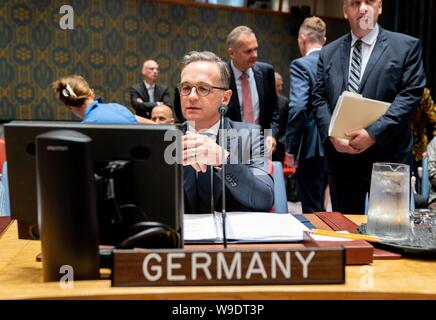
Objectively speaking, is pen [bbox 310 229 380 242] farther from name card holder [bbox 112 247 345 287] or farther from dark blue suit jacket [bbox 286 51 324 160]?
dark blue suit jacket [bbox 286 51 324 160]

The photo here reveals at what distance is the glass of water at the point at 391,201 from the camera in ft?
4.27

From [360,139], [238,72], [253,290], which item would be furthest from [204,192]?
[238,72]

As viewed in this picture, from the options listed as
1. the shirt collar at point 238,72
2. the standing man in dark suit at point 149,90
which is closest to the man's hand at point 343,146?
the shirt collar at point 238,72

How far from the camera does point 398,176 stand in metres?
1.31

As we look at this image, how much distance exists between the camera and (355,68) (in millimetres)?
2592

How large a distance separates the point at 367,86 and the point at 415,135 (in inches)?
45.5

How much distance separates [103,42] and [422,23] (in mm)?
4529

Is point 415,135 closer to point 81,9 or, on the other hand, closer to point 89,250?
point 89,250

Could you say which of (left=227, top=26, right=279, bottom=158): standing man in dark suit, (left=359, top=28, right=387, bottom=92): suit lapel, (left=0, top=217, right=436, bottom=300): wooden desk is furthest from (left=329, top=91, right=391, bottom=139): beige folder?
(left=227, top=26, right=279, bottom=158): standing man in dark suit

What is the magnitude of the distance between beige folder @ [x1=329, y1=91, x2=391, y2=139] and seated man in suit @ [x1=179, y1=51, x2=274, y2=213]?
1.43 ft

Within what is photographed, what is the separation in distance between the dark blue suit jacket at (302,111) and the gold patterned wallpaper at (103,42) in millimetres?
4687

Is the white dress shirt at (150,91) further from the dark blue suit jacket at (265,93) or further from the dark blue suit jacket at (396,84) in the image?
the dark blue suit jacket at (396,84)

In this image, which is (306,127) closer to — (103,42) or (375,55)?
(375,55)
